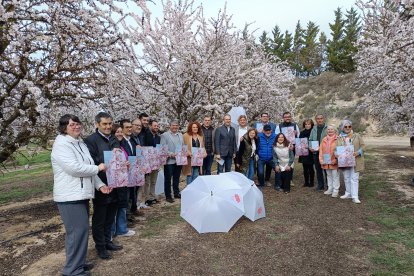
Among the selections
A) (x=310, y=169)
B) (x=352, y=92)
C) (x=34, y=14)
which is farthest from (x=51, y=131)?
(x=352, y=92)

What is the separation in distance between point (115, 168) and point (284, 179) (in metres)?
5.04

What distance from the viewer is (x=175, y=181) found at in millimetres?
7430

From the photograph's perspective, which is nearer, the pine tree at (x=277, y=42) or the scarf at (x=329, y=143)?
the scarf at (x=329, y=143)

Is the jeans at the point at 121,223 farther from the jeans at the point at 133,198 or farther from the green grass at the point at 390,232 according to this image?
the green grass at the point at 390,232

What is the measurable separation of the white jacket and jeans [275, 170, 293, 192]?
213 inches

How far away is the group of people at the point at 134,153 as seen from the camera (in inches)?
136

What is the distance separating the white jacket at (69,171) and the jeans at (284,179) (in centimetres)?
541

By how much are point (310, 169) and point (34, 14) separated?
7.11 meters

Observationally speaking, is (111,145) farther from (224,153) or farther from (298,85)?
(298,85)

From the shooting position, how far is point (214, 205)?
16.1 ft

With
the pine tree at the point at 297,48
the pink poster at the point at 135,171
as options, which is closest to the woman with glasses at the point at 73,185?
the pink poster at the point at 135,171

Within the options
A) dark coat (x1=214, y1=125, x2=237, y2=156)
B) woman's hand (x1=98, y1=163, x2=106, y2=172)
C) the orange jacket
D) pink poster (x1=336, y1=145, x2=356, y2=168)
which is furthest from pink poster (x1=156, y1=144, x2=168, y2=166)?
pink poster (x1=336, y1=145, x2=356, y2=168)

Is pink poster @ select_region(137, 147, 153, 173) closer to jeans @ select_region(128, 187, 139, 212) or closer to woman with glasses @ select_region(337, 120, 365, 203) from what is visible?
jeans @ select_region(128, 187, 139, 212)

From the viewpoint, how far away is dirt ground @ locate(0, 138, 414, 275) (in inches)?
153
